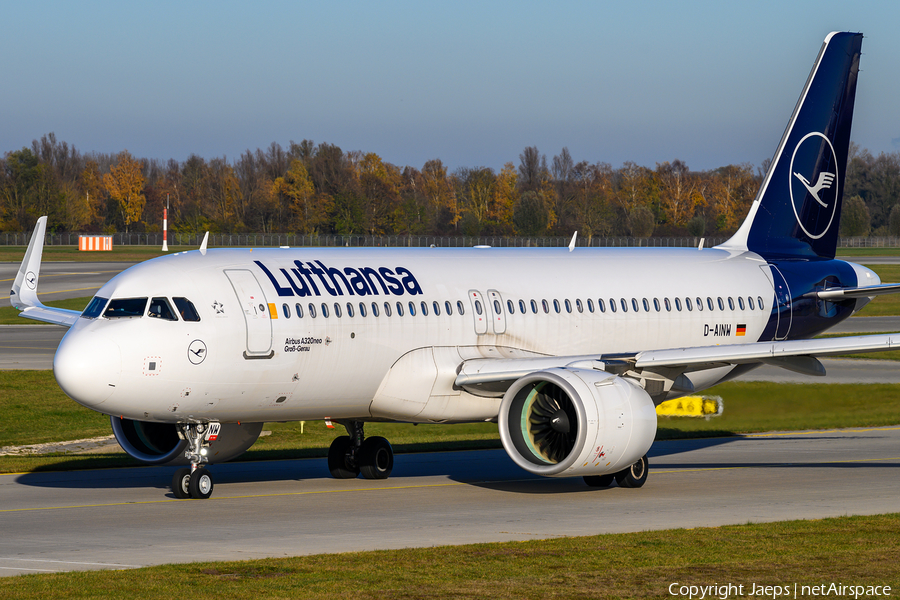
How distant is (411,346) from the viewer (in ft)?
75.6

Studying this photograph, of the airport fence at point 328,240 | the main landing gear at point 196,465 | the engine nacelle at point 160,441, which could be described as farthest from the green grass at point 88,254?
the main landing gear at point 196,465

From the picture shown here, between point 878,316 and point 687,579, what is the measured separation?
66.3m

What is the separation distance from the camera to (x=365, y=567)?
15539 mm

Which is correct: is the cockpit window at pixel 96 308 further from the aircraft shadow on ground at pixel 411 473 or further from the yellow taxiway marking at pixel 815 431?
the yellow taxiway marking at pixel 815 431

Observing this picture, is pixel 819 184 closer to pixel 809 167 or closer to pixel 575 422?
pixel 809 167

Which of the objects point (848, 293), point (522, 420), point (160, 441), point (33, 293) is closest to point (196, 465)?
point (160, 441)

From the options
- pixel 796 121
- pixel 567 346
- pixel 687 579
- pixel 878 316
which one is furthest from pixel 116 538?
pixel 878 316

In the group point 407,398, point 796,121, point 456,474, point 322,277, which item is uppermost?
point 796,121

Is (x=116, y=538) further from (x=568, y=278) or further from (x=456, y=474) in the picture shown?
(x=568, y=278)

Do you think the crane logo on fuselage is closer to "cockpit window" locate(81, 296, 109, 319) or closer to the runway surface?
"cockpit window" locate(81, 296, 109, 319)

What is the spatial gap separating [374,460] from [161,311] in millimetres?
6911

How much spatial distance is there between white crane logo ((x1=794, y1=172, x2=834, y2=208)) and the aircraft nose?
1975 cm

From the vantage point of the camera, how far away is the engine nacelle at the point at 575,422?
69.7 feet

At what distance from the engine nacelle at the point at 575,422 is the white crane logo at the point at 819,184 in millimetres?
12096
